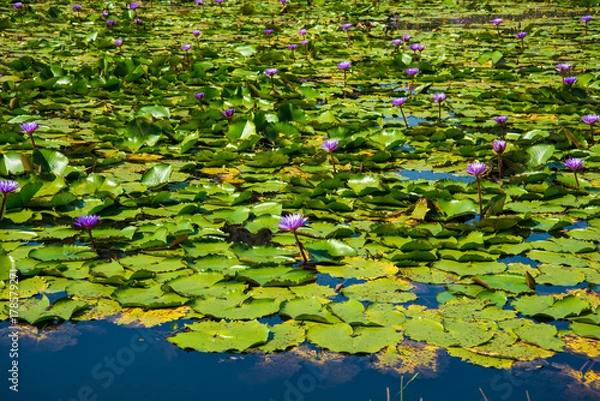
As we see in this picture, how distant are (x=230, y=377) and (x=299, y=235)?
1.08m

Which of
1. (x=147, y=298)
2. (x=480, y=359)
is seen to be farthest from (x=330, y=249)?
(x=480, y=359)

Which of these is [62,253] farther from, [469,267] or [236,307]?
[469,267]

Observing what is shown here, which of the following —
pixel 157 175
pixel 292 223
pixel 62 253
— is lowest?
pixel 157 175

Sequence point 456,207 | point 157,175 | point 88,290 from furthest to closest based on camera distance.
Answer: point 157,175 → point 456,207 → point 88,290

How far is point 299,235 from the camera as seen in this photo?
309cm

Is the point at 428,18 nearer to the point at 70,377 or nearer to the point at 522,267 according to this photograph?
the point at 522,267

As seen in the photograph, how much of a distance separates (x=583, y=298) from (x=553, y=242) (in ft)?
1.62

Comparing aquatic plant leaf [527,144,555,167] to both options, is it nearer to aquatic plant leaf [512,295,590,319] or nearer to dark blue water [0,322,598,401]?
aquatic plant leaf [512,295,590,319]

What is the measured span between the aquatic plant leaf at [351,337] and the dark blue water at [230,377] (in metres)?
0.04

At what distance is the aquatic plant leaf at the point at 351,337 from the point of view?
2227 mm

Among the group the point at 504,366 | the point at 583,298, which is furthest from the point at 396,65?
the point at 504,366

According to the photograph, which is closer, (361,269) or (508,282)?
(508,282)

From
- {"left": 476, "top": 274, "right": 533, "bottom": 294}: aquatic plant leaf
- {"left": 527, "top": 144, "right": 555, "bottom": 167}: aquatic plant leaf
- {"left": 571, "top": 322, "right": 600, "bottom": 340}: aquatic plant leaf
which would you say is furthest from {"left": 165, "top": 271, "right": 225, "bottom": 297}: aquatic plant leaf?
{"left": 527, "top": 144, "right": 555, "bottom": 167}: aquatic plant leaf

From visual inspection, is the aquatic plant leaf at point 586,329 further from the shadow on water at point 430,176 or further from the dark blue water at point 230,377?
the shadow on water at point 430,176
